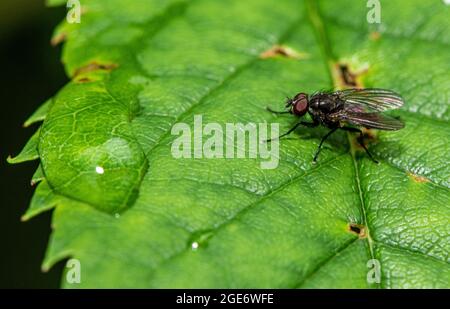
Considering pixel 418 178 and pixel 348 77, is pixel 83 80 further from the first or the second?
pixel 418 178

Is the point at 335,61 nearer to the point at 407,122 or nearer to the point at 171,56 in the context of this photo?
the point at 407,122

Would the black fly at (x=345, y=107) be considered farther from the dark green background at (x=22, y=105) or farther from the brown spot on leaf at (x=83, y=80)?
the dark green background at (x=22, y=105)

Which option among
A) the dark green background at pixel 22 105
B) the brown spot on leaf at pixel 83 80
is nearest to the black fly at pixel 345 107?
the brown spot on leaf at pixel 83 80

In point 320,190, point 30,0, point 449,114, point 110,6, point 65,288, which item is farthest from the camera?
point 30,0

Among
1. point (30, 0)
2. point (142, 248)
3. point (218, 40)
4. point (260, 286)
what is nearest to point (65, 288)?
point (142, 248)

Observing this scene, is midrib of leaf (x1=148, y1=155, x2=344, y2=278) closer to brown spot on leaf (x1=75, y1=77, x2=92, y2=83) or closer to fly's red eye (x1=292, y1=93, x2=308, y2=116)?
fly's red eye (x1=292, y1=93, x2=308, y2=116)

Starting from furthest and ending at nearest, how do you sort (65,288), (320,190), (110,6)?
(110,6) → (320,190) → (65,288)

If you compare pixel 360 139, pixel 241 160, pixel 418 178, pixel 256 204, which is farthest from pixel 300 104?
pixel 256 204

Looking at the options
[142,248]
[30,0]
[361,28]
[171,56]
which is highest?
[30,0]

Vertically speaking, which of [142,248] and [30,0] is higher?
[30,0]
